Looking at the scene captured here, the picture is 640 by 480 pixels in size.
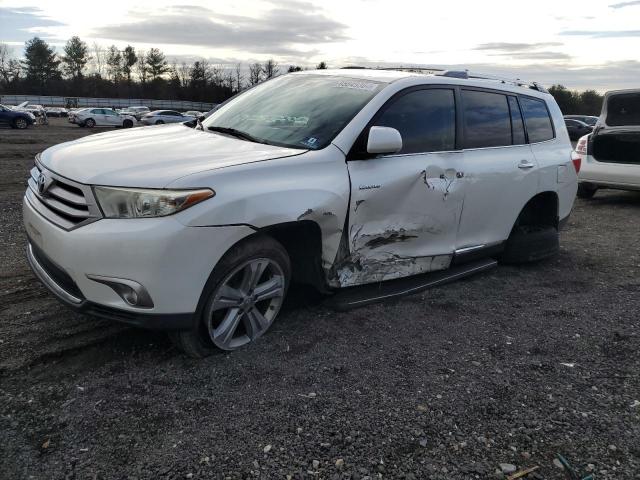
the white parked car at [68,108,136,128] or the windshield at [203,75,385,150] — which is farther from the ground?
the windshield at [203,75,385,150]

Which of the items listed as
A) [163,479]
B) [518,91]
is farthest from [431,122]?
[163,479]

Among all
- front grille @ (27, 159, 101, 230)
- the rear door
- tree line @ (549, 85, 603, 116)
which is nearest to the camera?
front grille @ (27, 159, 101, 230)

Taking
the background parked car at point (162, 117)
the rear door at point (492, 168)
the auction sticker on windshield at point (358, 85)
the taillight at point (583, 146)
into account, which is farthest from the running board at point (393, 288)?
the background parked car at point (162, 117)

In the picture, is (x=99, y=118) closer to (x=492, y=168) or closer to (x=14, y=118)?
(x=14, y=118)

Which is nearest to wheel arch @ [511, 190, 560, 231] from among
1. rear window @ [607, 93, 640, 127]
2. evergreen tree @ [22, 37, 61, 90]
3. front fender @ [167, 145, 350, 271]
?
front fender @ [167, 145, 350, 271]

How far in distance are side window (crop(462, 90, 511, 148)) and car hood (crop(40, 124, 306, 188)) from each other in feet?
5.63

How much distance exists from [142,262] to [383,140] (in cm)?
169

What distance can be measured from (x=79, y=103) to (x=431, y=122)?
69.1m

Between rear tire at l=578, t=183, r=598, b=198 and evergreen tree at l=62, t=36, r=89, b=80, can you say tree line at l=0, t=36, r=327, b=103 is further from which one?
rear tire at l=578, t=183, r=598, b=198

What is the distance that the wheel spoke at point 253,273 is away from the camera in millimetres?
3182

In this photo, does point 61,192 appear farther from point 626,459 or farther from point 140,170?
point 626,459

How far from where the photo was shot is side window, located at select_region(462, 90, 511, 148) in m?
4.39

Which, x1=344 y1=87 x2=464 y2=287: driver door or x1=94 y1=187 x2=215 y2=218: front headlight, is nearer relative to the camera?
x1=94 y1=187 x2=215 y2=218: front headlight

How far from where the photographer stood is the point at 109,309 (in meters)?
2.84
